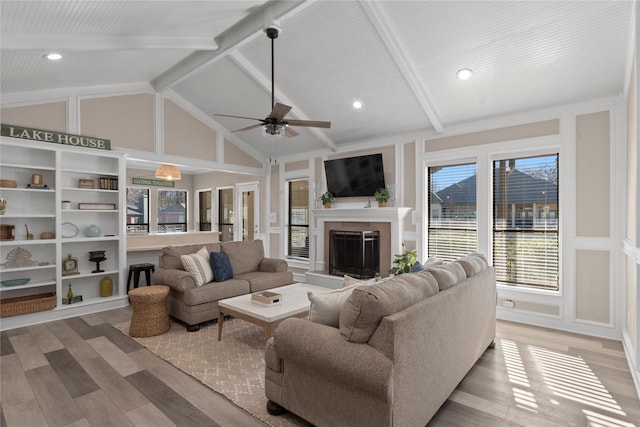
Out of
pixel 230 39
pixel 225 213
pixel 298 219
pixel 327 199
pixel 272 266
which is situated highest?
pixel 230 39

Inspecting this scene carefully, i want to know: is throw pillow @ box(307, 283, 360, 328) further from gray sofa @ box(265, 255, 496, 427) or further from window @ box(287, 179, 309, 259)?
window @ box(287, 179, 309, 259)

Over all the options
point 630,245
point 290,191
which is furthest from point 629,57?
point 290,191

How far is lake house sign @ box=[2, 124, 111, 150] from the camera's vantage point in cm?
411

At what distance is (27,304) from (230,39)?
4.01 metres

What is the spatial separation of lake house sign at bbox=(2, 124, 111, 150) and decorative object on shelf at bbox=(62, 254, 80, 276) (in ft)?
5.16

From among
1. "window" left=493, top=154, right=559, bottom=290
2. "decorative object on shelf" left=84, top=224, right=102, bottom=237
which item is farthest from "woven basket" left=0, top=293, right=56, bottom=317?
"window" left=493, top=154, right=559, bottom=290

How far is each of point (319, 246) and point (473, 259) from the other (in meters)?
3.57

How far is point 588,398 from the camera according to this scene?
248 cm

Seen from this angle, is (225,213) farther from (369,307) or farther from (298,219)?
(369,307)

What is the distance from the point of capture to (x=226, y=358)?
3.15 meters

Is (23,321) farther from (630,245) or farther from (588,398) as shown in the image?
(630,245)

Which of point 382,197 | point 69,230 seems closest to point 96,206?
point 69,230

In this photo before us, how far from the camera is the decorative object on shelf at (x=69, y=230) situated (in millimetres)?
4676

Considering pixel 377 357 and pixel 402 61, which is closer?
pixel 377 357
